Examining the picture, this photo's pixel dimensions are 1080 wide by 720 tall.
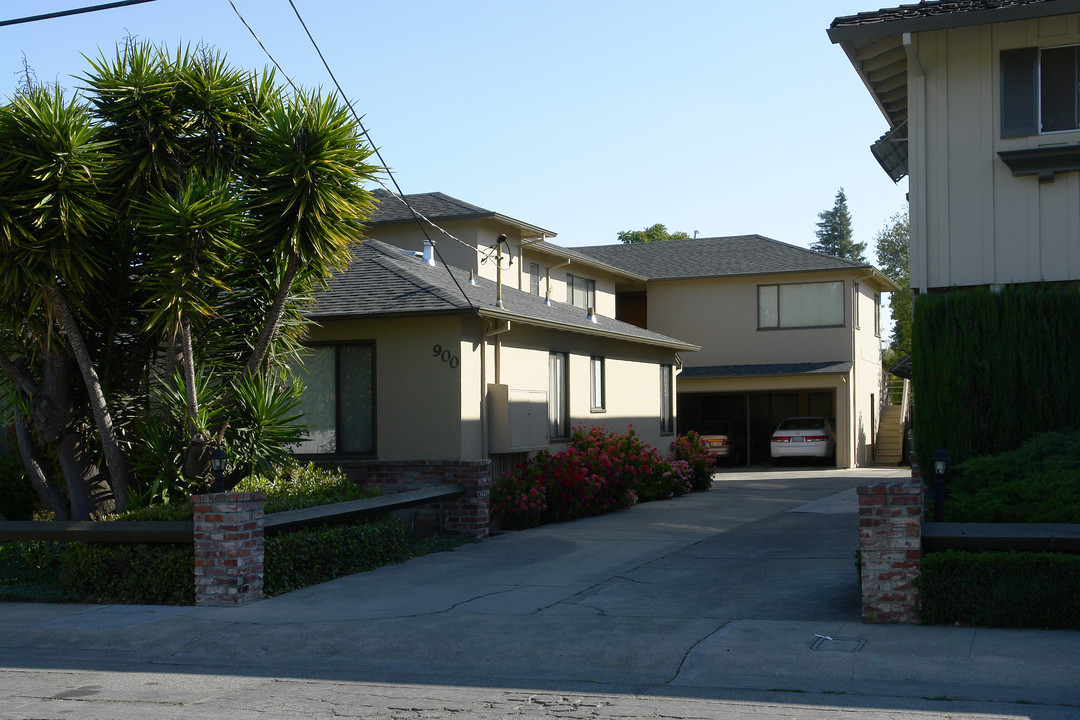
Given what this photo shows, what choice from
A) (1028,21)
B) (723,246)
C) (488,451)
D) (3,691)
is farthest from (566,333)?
(723,246)

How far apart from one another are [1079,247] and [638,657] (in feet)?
25.2

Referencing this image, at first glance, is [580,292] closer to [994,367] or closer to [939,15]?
[939,15]

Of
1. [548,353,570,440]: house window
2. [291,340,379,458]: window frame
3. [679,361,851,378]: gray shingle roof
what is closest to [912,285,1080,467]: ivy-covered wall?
[291,340,379,458]: window frame

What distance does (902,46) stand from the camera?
13039mm

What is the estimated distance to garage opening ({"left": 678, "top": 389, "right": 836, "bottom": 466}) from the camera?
120ft

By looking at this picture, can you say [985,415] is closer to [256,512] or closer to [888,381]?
[256,512]

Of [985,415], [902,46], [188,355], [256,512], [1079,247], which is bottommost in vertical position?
[256,512]

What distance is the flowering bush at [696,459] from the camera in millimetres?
23484

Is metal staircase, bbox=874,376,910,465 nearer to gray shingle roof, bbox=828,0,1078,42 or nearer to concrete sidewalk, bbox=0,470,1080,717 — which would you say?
concrete sidewalk, bbox=0,470,1080,717

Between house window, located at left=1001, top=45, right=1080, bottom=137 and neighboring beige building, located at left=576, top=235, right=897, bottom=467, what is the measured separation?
58.1 feet

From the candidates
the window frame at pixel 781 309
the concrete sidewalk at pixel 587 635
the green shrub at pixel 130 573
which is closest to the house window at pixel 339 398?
the concrete sidewalk at pixel 587 635

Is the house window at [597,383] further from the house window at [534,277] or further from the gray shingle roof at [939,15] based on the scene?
the gray shingle roof at [939,15]

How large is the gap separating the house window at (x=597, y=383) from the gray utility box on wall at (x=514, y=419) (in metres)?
3.49

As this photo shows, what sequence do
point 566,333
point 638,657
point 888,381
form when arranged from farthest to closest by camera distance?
point 888,381 → point 566,333 → point 638,657
